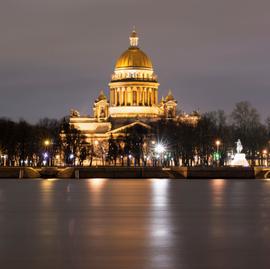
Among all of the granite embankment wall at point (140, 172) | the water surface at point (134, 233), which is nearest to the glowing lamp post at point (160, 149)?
the granite embankment wall at point (140, 172)

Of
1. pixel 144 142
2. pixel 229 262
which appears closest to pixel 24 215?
pixel 229 262

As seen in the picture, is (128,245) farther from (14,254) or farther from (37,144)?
(37,144)

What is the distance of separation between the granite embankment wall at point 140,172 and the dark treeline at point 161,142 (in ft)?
60.4

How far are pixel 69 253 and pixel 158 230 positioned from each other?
846 cm

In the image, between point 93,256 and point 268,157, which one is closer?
point 93,256

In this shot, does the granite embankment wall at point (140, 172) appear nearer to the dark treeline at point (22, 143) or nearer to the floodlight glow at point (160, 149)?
the dark treeline at point (22, 143)

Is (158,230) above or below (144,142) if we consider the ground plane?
below

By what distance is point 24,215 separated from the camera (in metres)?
49.2

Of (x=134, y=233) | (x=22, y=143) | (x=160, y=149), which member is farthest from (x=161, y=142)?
(x=134, y=233)

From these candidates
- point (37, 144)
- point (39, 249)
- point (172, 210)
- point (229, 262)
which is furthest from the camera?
point (37, 144)

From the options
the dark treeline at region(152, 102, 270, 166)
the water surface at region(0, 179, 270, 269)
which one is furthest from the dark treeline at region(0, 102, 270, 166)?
the water surface at region(0, 179, 270, 269)

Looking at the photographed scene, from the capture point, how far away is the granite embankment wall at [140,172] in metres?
117

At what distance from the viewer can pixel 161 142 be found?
15975 cm

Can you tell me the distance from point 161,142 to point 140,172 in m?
37.4
